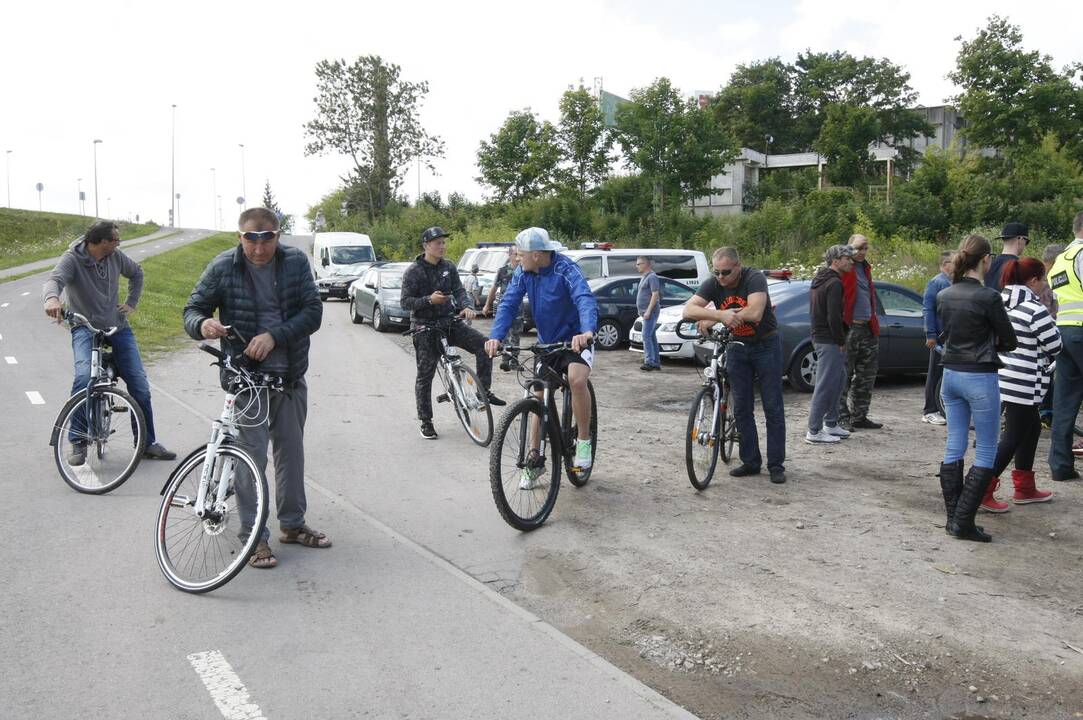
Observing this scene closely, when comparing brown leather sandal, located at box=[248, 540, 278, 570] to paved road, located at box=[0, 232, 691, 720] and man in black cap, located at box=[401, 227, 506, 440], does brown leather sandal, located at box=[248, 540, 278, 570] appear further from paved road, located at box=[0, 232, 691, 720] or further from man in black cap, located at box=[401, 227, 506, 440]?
man in black cap, located at box=[401, 227, 506, 440]

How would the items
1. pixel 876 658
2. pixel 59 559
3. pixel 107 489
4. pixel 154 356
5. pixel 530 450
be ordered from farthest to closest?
pixel 154 356, pixel 107 489, pixel 530 450, pixel 59 559, pixel 876 658

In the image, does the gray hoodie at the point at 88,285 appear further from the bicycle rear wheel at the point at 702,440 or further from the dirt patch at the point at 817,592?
the bicycle rear wheel at the point at 702,440

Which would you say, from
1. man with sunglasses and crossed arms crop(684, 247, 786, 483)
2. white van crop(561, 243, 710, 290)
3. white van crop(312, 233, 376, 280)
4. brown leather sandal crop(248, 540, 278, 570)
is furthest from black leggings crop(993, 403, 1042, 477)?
white van crop(312, 233, 376, 280)

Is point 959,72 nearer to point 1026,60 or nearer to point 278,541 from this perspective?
point 1026,60

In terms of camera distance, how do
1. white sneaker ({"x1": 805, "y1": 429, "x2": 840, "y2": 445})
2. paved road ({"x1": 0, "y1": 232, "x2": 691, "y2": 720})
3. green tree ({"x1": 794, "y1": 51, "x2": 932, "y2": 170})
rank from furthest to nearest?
Result: green tree ({"x1": 794, "y1": 51, "x2": 932, "y2": 170}) < white sneaker ({"x1": 805, "y1": 429, "x2": 840, "y2": 445}) < paved road ({"x1": 0, "y1": 232, "x2": 691, "y2": 720})

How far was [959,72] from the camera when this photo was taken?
42.0 metres

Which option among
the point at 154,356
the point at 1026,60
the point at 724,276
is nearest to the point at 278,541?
the point at 724,276

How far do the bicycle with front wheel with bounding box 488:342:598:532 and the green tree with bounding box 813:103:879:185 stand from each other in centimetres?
5104

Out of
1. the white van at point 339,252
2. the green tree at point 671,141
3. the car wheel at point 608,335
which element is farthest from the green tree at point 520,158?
the car wheel at point 608,335

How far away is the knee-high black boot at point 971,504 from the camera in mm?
5934

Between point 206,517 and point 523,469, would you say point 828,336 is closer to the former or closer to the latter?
point 523,469

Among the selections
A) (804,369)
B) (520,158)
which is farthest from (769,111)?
(804,369)

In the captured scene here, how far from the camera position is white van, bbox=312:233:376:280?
1284 inches

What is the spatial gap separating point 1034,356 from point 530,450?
141 inches
